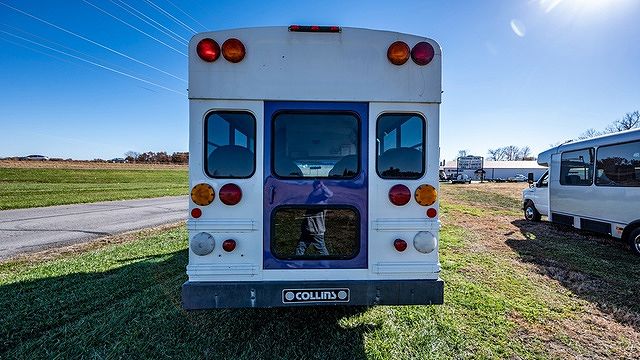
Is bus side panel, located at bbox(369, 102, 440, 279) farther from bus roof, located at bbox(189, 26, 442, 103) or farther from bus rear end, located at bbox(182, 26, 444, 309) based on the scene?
bus roof, located at bbox(189, 26, 442, 103)

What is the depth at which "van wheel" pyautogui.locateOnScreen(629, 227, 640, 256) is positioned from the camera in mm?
6261

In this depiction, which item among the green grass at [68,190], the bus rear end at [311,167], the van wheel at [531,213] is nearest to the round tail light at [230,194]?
the bus rear end at [311,167]

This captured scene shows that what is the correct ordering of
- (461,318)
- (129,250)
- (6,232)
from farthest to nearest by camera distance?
(6,232), (129,250), (461,318)

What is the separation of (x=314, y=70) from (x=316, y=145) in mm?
673

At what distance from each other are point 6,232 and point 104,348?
7.69m

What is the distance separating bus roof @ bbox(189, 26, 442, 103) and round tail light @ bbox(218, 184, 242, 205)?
79 centimetres

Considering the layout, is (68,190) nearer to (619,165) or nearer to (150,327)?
(150,327)

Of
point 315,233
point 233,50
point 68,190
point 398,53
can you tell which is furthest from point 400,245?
point 68,190

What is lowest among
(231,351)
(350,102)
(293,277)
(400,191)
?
(231,351)

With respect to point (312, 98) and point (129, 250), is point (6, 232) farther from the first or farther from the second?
point (312, 98)

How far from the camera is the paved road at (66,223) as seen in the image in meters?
7.00

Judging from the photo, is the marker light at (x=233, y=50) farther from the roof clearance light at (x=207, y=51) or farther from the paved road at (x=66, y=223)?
the paved road at (x=66, y=223)

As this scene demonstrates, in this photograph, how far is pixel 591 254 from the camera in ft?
21.0

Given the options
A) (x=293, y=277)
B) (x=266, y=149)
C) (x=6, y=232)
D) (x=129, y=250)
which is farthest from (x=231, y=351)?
(x=6, y=232)
